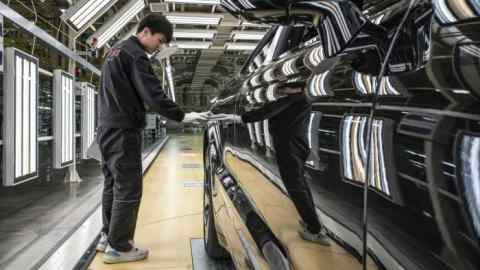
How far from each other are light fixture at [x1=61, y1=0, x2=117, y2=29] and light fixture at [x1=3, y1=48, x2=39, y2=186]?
113cm

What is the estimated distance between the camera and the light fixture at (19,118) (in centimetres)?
372

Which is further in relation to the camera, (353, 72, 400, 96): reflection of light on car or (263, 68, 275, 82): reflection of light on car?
(263, 68, 275, 82): reflection of light on car

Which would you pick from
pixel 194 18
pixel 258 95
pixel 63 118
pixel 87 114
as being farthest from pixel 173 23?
pixel 258 95

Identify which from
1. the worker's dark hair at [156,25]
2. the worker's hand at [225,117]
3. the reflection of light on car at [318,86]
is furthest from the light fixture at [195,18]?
the reflection of light on car at [318,86]

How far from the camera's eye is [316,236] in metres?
0.87

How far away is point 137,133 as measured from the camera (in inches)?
112

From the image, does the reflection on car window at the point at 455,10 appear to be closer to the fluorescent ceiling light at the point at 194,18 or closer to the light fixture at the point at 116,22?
the light fixture at the point at 116,22

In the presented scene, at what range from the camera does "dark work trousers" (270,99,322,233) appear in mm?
917

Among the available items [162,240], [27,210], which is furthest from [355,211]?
[27,210]

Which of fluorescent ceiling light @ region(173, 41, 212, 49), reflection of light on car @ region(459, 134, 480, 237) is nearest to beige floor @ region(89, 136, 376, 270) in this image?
reflection of light on car @ region(459, 134, 480, 237)

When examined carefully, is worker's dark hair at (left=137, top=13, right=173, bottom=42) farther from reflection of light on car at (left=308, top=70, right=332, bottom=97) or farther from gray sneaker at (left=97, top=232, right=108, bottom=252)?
reflection of light on car at (left=308, top=70, right=332, bottom=97)

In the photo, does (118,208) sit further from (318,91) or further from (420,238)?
(420,238)

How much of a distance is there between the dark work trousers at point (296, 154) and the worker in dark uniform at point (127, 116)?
1772mm

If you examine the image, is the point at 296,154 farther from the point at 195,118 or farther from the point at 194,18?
the point at 194,18
